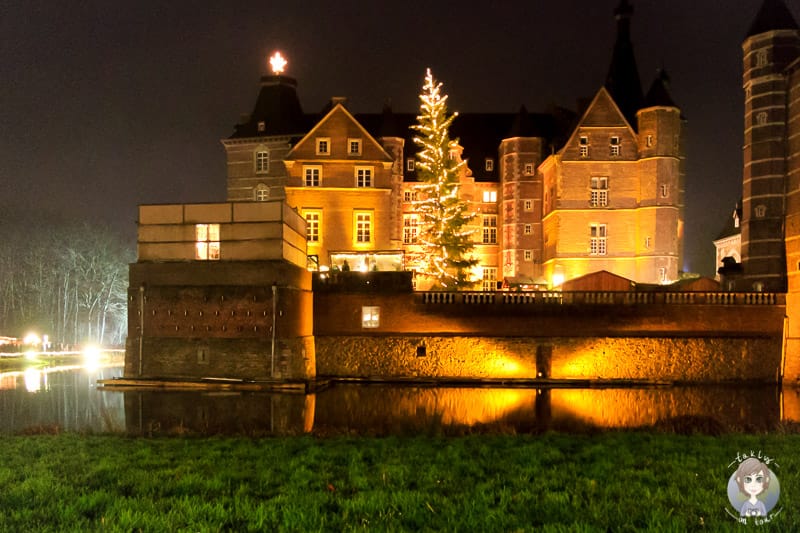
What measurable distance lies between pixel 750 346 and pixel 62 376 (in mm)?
33653

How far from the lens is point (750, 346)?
3064 cm

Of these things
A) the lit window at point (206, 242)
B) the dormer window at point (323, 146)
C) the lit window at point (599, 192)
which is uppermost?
the dormer window at point (323, 146)

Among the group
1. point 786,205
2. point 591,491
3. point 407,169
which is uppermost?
point 407,169

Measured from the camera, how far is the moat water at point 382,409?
15.9m

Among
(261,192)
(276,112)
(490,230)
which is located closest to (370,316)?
(261,192)

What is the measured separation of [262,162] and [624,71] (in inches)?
1170

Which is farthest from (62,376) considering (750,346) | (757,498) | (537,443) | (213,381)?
(750,346)

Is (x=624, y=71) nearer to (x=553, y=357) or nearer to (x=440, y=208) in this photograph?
(x=440, y=208)

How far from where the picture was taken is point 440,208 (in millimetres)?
38344

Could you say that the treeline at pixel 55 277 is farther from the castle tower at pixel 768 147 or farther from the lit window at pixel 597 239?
the castle tower at pixel 768 147

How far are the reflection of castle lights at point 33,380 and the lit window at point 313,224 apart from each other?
16.7 metres

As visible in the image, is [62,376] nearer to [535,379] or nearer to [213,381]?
[213,381]

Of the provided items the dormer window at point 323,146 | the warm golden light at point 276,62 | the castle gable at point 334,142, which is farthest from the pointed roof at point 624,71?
the warm golden light at point 276,62

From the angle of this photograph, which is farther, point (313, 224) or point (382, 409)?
point (313, 224)
